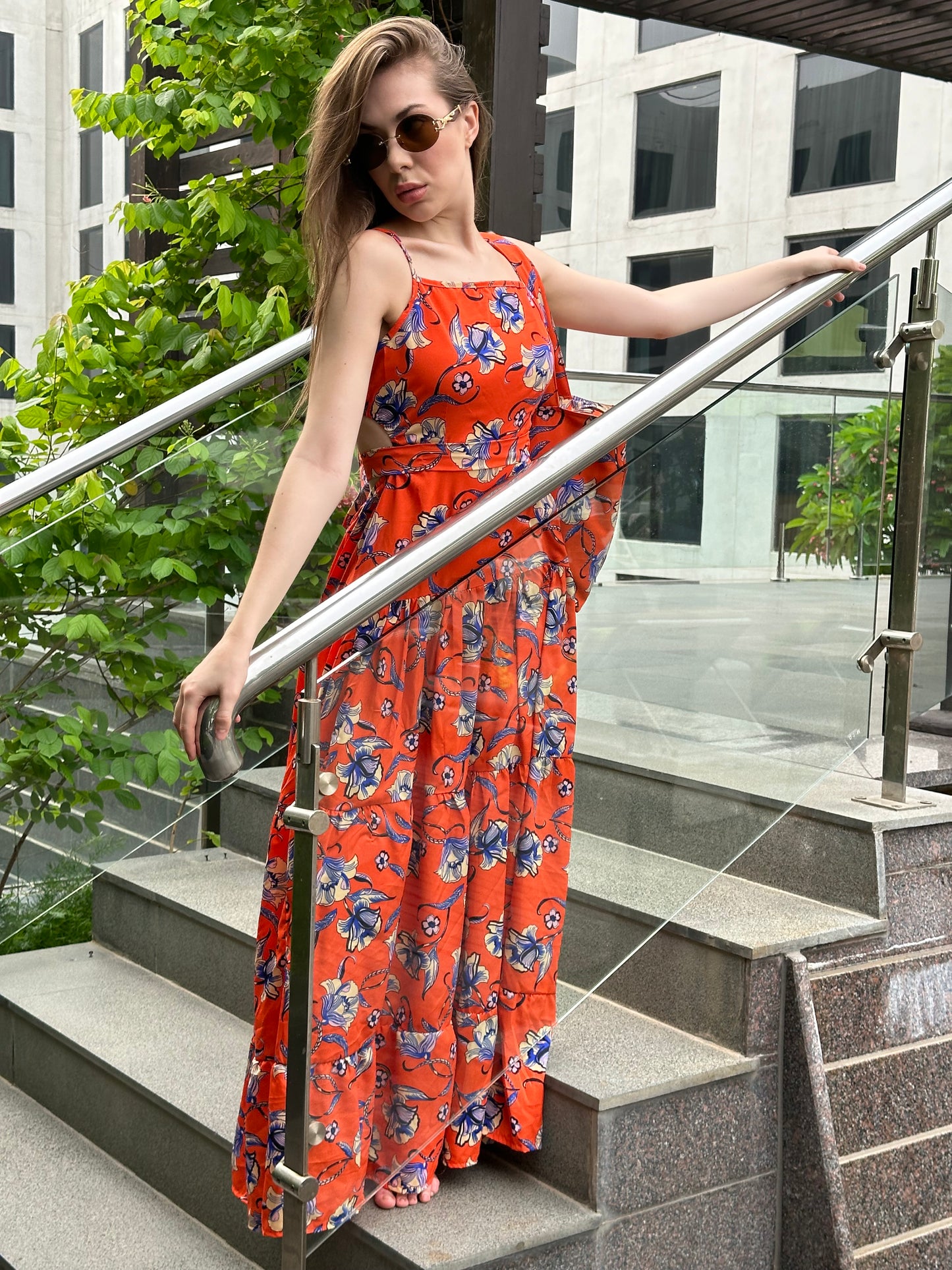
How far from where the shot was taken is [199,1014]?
8.18ft

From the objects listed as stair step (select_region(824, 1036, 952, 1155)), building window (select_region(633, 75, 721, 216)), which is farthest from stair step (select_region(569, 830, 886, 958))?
building window (select_region(633, 75, 721, 216))

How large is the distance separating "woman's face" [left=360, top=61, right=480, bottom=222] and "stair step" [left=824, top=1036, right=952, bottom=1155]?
1.48 meters

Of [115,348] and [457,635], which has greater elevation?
[115,348]

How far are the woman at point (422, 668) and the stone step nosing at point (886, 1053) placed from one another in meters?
0.61

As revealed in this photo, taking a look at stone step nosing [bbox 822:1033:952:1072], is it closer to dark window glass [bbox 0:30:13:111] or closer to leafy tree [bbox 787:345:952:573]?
leafy tree [bbox 787:345:952:573]

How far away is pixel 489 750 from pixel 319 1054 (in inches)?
16.9

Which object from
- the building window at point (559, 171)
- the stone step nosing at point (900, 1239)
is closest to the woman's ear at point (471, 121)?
the stone step nosing at point (900, 1239)

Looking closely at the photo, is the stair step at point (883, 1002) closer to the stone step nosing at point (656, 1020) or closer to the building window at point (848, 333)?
the stone step nosing at point (656, 1020)

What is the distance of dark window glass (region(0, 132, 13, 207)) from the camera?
4395 millimetres

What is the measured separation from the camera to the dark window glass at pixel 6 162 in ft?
14.4

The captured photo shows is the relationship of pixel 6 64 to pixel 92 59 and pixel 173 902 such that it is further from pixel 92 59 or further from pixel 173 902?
pixel 173 902

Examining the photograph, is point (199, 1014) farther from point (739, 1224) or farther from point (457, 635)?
point (457, 635)

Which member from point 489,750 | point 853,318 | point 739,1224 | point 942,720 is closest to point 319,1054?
point 489,750

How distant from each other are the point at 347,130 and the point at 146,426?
994mm
